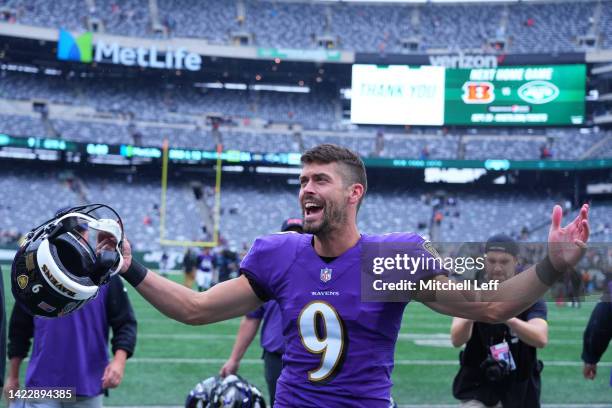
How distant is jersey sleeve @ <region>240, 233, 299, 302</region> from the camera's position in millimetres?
3170

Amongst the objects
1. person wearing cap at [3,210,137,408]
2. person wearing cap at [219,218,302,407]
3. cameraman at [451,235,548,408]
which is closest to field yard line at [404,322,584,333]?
person wearing cap at [219,218,302,407]

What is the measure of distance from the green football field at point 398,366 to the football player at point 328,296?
185 inches

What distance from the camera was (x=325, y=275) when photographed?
3.06 m

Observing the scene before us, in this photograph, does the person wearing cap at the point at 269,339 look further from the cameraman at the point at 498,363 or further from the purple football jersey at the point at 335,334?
the purple football jersey at the point at 335,334

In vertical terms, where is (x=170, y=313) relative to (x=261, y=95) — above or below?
below

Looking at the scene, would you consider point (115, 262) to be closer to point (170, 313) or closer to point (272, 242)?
point (170, 313)

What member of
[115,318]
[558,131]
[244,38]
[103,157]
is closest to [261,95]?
[244,38]

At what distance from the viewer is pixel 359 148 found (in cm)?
4094

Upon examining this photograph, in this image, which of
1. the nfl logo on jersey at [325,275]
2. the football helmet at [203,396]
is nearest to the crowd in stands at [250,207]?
the football helmet at [203,396]

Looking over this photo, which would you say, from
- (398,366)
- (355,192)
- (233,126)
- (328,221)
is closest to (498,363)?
(355,192)

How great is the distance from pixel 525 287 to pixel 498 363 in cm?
179

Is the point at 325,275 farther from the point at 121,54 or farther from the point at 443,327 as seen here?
the point at 121,54

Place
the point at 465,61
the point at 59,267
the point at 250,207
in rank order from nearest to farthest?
1. the point at 59,267
2. the point at 250,207
3. the point at 465,61

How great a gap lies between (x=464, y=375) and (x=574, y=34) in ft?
136
